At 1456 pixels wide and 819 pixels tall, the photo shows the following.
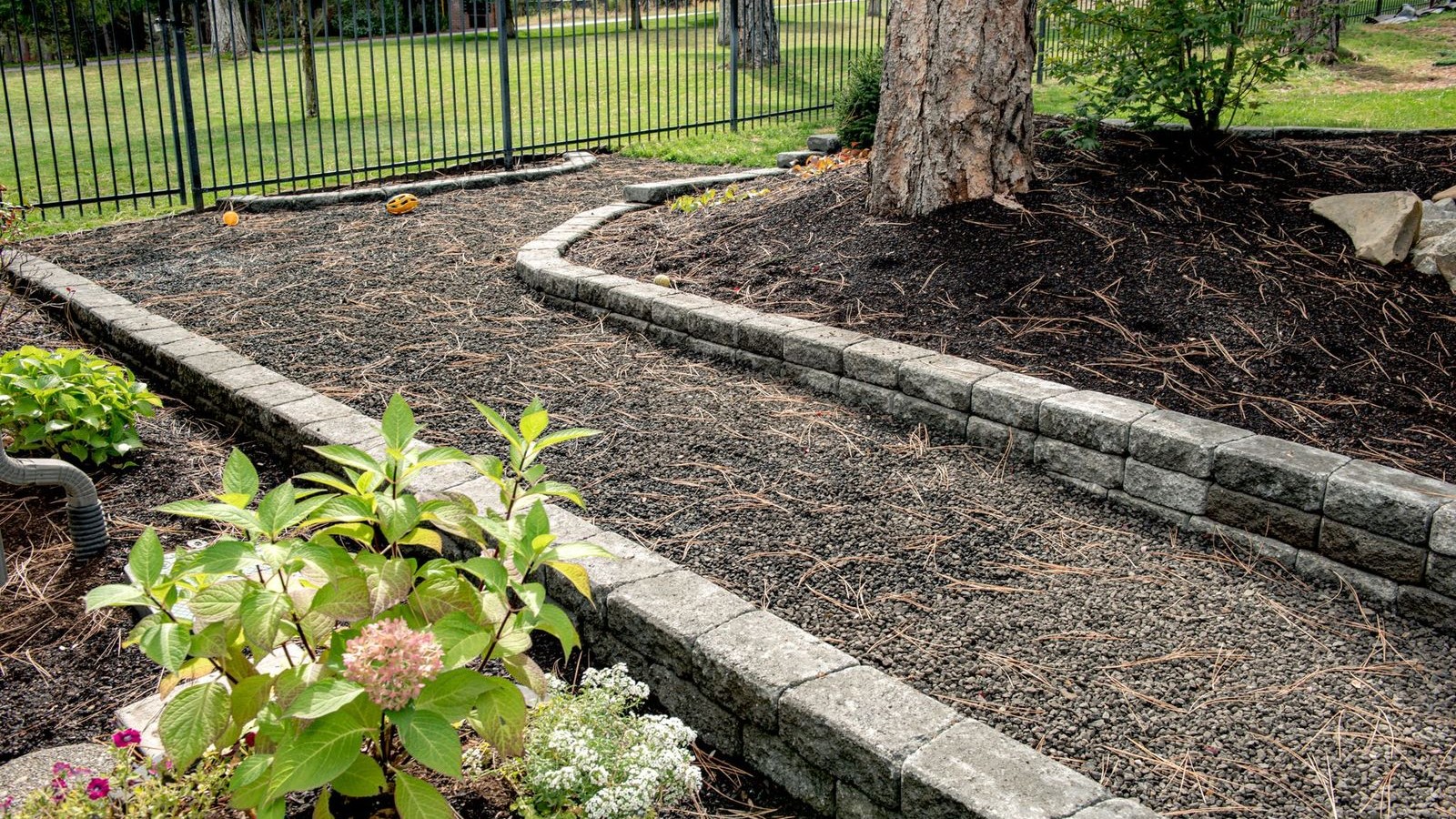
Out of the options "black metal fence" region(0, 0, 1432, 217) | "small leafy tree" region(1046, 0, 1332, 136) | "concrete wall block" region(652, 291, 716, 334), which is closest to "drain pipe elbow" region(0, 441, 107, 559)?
"concrete wall block" region(652, 291, 716, 334)

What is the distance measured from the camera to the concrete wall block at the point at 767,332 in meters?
4.87

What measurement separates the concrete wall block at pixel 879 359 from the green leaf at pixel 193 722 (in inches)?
117

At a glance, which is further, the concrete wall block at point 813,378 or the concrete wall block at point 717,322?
the concrete wall block at point 717,322

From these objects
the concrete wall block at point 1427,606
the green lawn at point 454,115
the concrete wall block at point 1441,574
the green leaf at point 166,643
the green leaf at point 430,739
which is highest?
the green lawn at point 454,115

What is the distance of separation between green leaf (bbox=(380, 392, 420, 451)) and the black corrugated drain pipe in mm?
1871

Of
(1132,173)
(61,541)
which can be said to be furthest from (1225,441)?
(61,541)

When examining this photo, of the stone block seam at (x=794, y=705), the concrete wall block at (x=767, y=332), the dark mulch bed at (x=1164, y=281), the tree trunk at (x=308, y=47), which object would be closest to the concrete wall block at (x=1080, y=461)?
the dark mulch bed at (x=1164, y=281)

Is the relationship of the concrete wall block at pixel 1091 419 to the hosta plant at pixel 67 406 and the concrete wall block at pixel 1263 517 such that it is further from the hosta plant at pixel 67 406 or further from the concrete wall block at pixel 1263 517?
the hosta plant at pixel 67 406

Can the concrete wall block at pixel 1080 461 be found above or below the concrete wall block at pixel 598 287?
below

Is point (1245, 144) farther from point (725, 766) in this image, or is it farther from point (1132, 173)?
point (725, 766)

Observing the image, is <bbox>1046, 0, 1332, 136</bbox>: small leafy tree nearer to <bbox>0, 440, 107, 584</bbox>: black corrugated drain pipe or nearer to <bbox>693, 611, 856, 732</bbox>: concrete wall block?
<bbox>693, 611, 856, 732</bbox>: concrete wall block

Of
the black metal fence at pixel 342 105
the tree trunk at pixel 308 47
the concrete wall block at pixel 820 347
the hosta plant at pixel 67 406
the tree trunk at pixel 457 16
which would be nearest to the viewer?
the hosta plant at pixel 67 406

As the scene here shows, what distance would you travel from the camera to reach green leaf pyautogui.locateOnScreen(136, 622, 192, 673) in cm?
191

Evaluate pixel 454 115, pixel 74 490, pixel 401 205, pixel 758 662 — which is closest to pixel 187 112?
pixel 401 205
